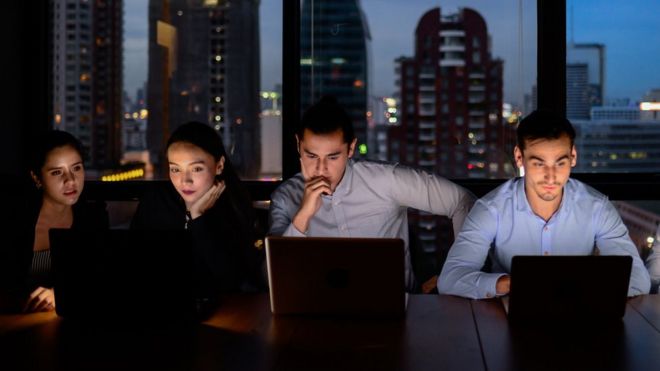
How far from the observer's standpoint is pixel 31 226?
119 inches

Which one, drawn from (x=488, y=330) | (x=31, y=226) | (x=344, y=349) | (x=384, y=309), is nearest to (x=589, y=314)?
(x=488, y=330)

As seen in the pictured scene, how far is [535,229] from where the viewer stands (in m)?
2.95

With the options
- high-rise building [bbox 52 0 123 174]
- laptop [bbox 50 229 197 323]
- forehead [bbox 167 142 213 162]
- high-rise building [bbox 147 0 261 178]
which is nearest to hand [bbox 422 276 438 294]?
forehead [bbox 167 142 213 162]

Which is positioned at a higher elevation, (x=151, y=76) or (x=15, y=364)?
(x=151, y=76)

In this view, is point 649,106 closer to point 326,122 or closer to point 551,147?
point 551,147

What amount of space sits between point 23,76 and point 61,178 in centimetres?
150

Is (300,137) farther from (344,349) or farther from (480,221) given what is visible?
(344,349)

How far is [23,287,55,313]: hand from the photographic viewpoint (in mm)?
2424

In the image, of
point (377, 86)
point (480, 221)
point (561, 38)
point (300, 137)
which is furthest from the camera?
point (377, 86)

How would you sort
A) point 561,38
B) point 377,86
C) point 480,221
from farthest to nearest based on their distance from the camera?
point 377,86 < point 561,38 < point 480,221

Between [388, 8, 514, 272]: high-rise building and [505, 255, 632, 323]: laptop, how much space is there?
2.04 m

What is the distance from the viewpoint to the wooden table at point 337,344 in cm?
186

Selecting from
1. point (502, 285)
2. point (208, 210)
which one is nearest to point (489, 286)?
point (502, 285)

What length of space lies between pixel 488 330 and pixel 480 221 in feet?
2.71
